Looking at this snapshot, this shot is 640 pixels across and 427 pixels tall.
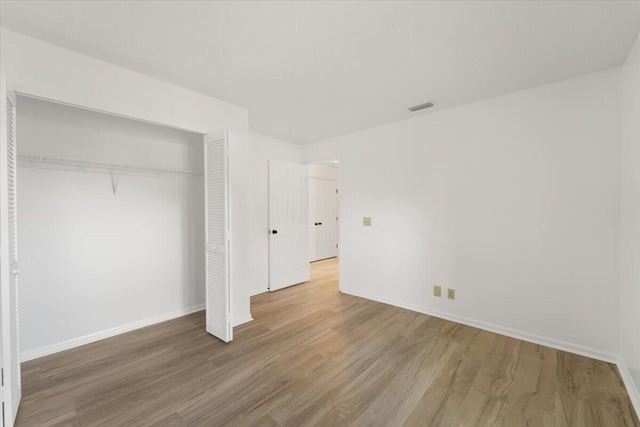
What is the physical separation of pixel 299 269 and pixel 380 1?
393 cm

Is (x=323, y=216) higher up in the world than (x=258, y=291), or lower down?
higher up

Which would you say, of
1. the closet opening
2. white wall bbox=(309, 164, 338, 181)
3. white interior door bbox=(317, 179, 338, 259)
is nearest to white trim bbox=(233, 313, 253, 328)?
the closet opening

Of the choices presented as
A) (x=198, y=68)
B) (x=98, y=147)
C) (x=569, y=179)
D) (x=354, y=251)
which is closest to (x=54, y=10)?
(x=198, y=68)

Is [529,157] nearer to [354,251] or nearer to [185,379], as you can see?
[354,251]

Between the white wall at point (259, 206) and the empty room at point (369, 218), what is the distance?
0.51 metres

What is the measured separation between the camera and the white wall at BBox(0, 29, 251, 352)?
1.85 meters

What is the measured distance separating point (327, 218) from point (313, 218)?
53 cm

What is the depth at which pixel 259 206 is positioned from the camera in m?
4.21

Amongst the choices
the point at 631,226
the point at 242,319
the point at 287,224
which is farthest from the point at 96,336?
the point at 631,226

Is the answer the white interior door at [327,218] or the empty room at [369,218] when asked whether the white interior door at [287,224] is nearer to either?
the empty room at [369,218]

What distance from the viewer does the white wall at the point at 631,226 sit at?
72.2 inches

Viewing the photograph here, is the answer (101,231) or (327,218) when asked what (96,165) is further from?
(327,218)

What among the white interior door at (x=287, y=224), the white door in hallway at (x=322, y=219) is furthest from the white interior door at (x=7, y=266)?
the white door in hallway at (x=322, y=219)

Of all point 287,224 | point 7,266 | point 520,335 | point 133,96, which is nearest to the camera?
point 7,266
